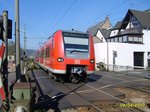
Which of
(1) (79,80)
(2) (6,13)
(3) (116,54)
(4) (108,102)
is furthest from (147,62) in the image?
(2) (6,13)

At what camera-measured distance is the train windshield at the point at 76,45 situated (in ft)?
51.6

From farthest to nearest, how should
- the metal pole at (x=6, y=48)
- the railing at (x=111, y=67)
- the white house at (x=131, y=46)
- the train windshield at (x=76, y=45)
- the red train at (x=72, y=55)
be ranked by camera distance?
the white house at (x=131, y=46)
the railing at (x=111, y=67)
the train windshield at (x=76, y=45)
the red train at (x=72, y=55)
the metal pole at (x=6, y=48)

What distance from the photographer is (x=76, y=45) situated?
16.0 meters

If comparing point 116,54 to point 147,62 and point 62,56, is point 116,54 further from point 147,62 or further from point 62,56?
point 62,56

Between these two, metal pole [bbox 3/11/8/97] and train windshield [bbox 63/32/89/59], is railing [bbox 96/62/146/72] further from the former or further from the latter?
metal pole [bbox 3/11/8/97]

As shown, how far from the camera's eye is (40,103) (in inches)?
379

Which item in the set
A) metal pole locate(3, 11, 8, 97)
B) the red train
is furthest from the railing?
metal pole locate(3, 11, 8, 97)

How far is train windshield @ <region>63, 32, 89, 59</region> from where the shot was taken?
15719mm

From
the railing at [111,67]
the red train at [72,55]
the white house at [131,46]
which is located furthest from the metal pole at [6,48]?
the railing at [111,67]

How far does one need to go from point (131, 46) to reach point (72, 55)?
28461mm

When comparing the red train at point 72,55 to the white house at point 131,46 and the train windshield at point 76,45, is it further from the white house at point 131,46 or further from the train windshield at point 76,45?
the white house at point 131,46

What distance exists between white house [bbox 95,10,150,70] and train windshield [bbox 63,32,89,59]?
74.7ft

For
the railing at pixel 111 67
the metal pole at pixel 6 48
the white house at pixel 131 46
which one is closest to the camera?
the metal pole at pixel 6 48

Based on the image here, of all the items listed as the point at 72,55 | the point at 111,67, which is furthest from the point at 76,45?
the point at 111,67
